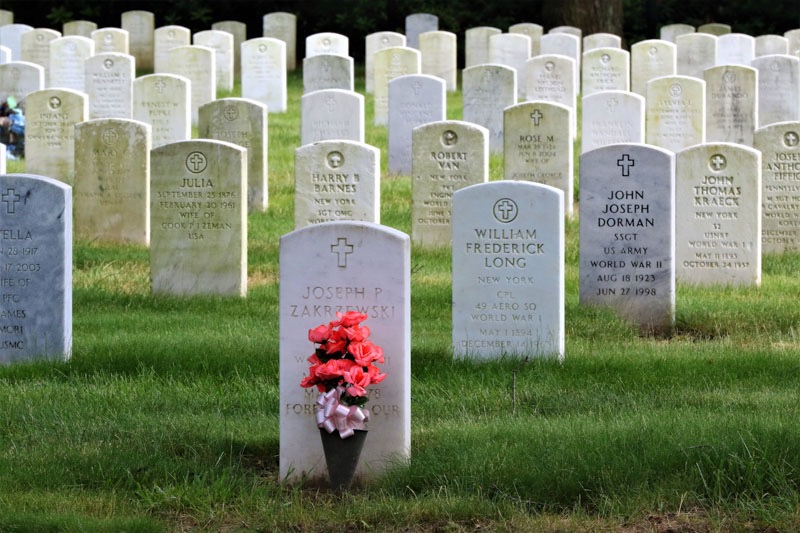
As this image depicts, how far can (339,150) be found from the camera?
37.2ft

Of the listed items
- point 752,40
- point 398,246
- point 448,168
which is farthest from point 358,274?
point 752,40

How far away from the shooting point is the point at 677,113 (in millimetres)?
16547

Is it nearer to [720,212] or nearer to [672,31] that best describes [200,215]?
[720,212]

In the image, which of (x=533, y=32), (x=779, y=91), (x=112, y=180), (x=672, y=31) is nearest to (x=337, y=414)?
(x=112, y=180)

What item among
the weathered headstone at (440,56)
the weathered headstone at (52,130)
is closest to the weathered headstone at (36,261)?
the weathered headstone at (52,130)

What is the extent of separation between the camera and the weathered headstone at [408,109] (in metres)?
16.3

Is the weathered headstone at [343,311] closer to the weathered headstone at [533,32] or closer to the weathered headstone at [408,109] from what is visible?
the weathered headstone at [408,109]

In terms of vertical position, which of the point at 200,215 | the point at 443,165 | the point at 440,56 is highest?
the point at 440,56

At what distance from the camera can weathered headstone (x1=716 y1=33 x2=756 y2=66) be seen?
22281mm

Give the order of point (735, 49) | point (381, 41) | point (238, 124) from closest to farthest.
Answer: point (238, 124) < point (735, 49) < point (381, 41)

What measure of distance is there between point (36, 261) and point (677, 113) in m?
9.87

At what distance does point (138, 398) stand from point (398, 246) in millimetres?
1987

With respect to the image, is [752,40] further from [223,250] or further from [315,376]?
[315,376]

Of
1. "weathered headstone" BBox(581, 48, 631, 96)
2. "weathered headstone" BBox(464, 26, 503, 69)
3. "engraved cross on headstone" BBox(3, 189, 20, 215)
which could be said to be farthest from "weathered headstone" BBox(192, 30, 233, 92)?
"engraved cross on headstone" BBox(3, 189, 20, 215)
